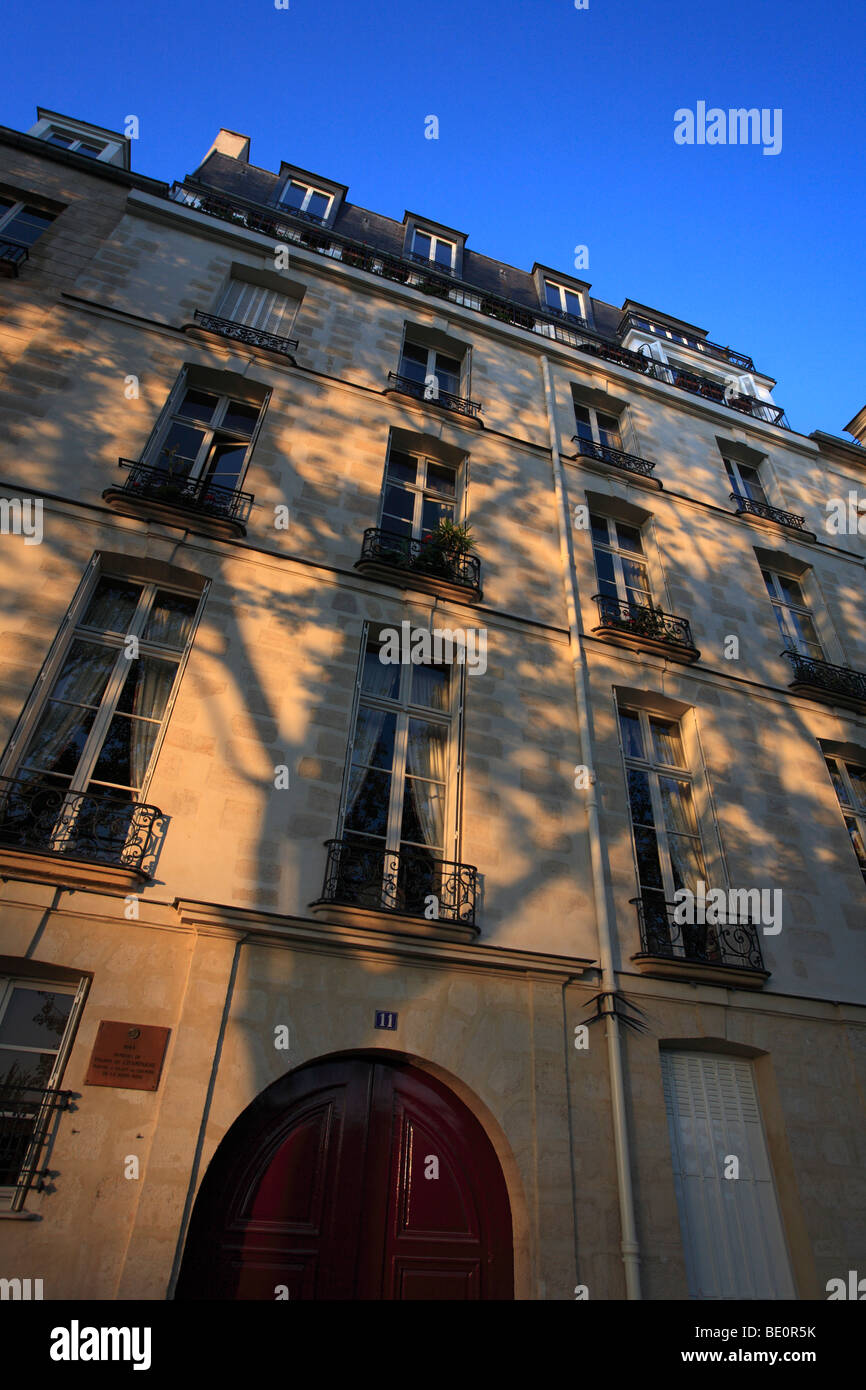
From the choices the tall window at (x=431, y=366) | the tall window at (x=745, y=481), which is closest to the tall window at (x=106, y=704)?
the tall window at (x=431, y=366)

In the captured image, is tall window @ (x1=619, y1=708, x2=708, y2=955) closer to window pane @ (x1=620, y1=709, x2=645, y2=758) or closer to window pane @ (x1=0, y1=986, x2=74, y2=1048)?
window pane @ (x1=620, y1=709, x2=645, y2=758)

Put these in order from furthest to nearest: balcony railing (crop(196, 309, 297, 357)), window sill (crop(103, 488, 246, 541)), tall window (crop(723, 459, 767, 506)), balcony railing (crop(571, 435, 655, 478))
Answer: tall window (crop(723, 459, 767, 506)) < balcony railing (crop(571, 435, 655, 478)) < balcony railing (crop(196, 309, 297, 357)) < window sill (crop(103, 488, 246, 541))

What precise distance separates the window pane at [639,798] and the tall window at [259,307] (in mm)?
7854

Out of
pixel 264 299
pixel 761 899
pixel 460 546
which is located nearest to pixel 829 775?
pixel 761 899

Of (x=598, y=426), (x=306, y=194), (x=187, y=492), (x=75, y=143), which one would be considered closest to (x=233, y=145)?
(x=306, y=194)

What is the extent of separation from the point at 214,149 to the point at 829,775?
16186mm

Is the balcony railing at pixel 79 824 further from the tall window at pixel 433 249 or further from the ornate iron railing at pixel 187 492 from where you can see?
the tall window at pixel 433 249

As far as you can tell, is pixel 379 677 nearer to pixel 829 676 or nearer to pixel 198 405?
pixel 198 405

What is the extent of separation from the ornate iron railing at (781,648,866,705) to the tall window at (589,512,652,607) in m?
2.19

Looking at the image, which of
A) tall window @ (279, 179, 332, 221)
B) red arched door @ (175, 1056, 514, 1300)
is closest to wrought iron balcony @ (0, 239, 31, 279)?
tall window @ (279, 179, 332, 221)

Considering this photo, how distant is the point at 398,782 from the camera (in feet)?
23.6

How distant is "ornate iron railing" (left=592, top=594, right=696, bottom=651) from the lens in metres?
9.13

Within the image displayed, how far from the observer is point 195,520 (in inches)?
305

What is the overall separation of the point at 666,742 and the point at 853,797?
8.53ft
